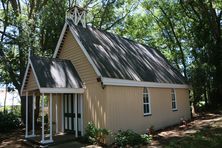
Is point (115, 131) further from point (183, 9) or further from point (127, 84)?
point (183, 9)

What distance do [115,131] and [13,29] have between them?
1302 centimetres

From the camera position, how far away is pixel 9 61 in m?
21.7

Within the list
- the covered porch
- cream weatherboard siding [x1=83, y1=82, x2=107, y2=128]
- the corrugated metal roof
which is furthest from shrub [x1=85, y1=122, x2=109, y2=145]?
the corrugated metal roof

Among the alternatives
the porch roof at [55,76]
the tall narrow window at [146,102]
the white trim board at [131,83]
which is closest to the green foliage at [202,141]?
the tall narrow window at [146,102]

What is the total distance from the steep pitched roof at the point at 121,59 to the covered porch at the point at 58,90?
1789 mm

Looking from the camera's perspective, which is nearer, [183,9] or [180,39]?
[183,9]

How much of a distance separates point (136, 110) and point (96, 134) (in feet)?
10.3

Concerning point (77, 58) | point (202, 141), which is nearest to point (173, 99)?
point (202, 141)

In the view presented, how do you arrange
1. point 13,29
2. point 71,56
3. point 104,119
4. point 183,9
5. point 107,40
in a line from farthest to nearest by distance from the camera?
point 183,9 → point 13,29 → point 107,40 → point 71,56 → point 104,119

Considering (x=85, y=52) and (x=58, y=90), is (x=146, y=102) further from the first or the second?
(x=58, y=90)

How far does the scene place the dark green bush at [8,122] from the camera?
1935 centimetres

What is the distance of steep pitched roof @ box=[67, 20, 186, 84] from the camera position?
14.5m

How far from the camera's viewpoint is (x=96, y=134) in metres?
13.2

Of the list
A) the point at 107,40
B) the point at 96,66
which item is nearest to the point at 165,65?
the point at 107,40
